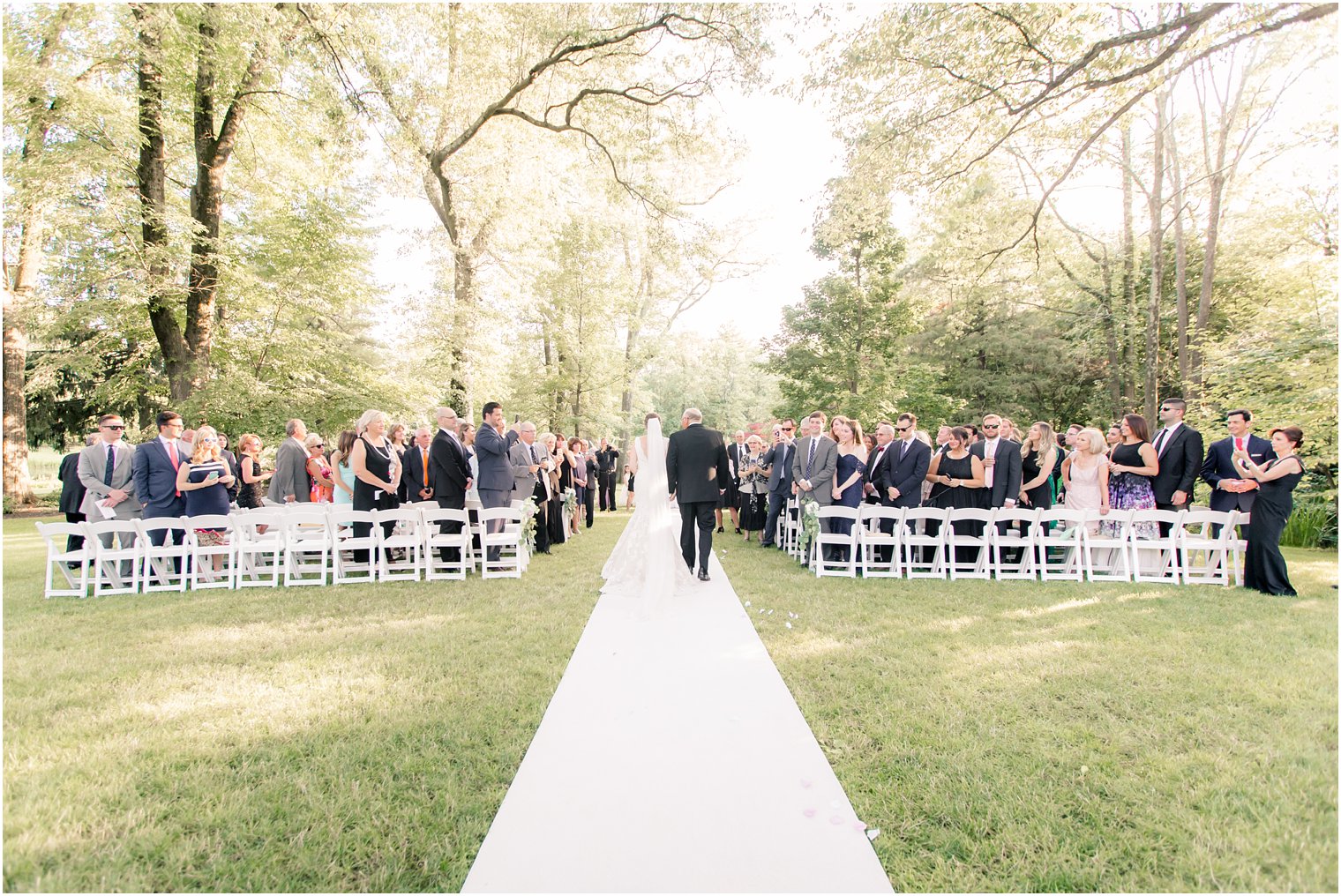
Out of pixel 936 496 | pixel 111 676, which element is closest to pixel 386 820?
pixel 111 676

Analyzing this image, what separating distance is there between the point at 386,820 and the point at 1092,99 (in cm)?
1104

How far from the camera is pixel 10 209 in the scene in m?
11.7

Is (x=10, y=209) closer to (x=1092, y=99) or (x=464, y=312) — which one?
(x=464, y=312)

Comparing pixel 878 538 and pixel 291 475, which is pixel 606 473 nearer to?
pixel 291 475

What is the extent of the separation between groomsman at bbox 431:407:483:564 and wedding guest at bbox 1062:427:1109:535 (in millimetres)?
8338

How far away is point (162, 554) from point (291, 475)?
2283 mm

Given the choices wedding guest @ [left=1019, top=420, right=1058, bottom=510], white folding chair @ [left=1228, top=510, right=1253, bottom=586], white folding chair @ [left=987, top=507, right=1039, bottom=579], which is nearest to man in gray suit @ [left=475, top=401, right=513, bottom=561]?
white folding chair @ [left=987, top=507, right=1039, bottom=579]

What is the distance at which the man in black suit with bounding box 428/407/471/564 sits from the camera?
8250mm

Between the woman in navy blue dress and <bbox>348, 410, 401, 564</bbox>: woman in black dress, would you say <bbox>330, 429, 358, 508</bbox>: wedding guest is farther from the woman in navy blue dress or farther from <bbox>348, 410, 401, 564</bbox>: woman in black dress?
the woman in navy blue dress

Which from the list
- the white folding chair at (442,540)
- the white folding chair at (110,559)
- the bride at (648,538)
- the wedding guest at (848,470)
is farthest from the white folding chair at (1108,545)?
the white folding chair at (110,559)

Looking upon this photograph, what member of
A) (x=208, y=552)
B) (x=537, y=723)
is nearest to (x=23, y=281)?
(x=208, y=552)

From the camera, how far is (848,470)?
8.88 meters

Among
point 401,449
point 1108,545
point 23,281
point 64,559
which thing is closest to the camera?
point 64,559

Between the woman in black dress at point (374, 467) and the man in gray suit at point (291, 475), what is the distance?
1.12 meters
